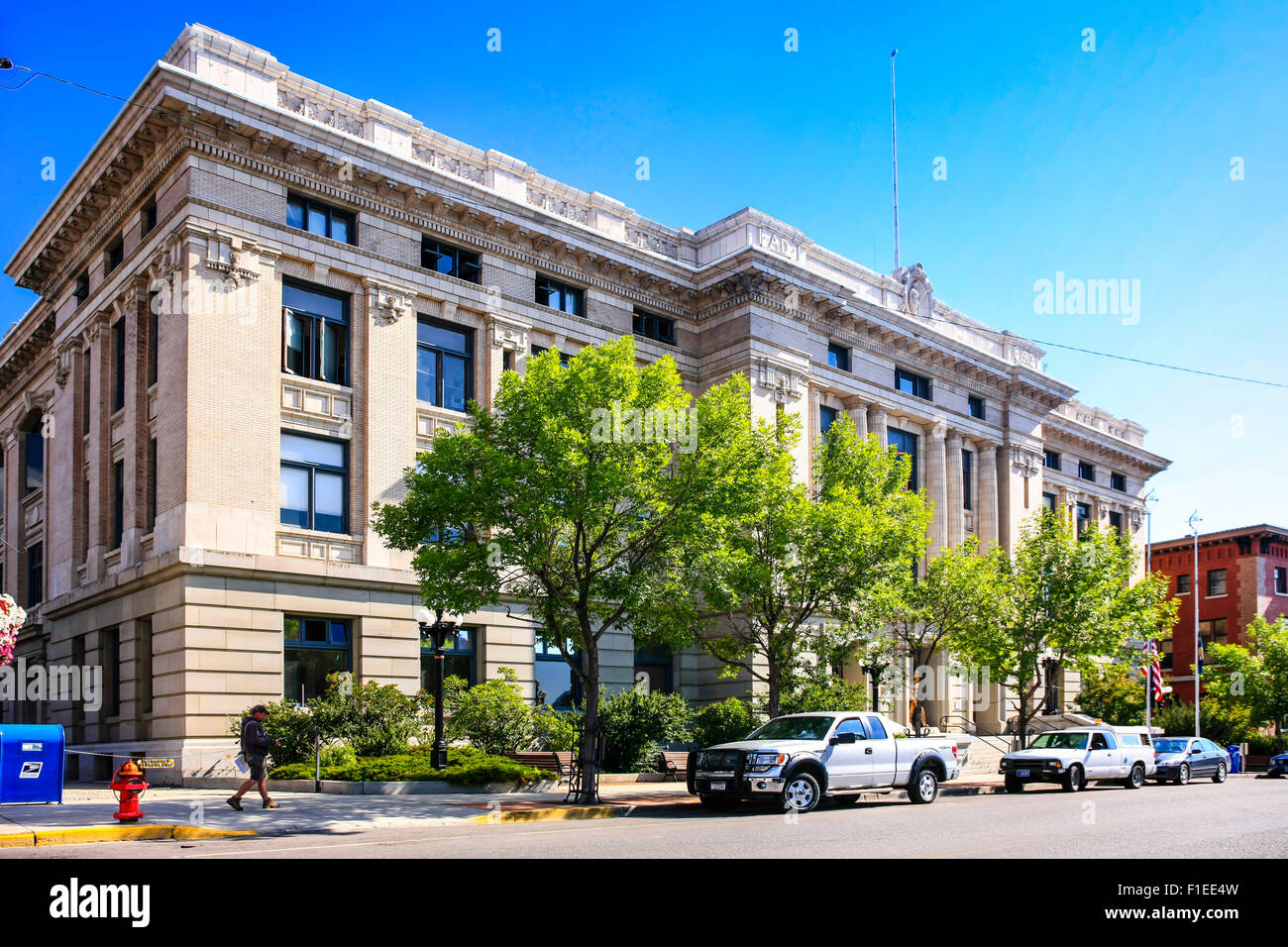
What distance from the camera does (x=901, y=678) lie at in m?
42.8

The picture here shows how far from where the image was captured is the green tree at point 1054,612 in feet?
122

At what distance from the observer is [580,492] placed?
75.4ft

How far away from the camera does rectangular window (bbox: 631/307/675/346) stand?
39281 millimetres

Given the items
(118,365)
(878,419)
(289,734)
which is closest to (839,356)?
(878,419)

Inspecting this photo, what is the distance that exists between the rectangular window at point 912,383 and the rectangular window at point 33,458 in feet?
108

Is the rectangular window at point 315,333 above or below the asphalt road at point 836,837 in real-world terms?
above

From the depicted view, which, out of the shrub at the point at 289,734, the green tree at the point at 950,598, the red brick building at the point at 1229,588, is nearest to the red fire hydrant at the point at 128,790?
the shrub at the point at 289,734

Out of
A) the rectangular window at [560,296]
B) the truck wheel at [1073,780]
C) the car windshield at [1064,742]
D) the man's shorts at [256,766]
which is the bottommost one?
the truck wheel at [1073,780]

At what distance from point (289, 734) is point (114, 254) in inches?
649

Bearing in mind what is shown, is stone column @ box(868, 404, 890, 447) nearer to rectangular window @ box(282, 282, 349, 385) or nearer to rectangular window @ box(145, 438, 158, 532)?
rectangular window @ box(282, 282, 349, 385)

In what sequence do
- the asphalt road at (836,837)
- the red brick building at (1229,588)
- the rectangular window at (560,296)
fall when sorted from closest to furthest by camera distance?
the asphalt road at (836,837) → the rectangular window at (560,296) → the red brick building at (1229,588)

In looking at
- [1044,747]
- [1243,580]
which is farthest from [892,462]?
[1243,580]

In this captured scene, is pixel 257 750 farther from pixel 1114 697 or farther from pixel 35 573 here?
pixel 1114 697

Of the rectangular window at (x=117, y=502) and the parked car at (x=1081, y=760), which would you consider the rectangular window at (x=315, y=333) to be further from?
the parked car at (x=1081, y=760)
